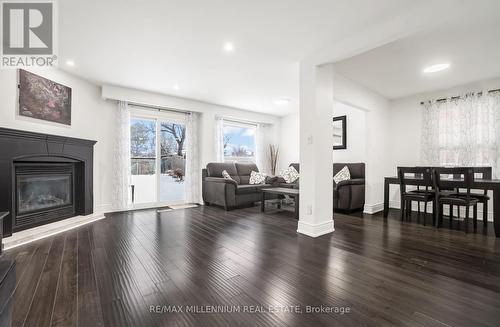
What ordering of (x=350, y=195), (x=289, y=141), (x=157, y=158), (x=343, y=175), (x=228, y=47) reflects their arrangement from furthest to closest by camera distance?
(x=289, y=141) < (x=157, y=158) < (x=343, y=175) < (x=350, y=195) < (x=228, y=47)

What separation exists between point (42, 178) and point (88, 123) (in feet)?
4.13

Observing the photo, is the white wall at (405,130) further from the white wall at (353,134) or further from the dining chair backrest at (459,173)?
the dining chair backrest at (459,173)

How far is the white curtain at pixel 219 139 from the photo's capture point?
5777mm

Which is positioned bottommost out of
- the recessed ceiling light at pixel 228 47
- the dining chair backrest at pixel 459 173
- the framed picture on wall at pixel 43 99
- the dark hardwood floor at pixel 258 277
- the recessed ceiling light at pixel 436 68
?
the dark hardwood floor at pixel 258 277

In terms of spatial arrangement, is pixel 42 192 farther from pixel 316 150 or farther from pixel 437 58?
pixel 437 58

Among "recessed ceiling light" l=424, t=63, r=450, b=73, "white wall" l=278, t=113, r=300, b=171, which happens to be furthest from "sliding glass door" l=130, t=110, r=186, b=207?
"recessed ceiling light" l=424, t=63, r=450, b=73

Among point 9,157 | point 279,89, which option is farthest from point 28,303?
point 279,89

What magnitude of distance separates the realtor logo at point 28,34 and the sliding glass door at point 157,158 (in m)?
1.85

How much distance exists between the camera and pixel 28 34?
262 cm

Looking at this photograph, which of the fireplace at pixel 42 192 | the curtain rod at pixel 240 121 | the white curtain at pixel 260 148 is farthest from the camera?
the white curtain at pixel 260 148

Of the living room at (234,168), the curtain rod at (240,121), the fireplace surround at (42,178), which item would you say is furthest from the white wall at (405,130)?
the fireplace surround at (42,178)

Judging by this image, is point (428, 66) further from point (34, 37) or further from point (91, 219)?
point (91, 219)

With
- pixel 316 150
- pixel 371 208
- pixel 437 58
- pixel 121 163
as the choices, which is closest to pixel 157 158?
pixel 121 163

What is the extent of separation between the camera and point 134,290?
5.47 feet
